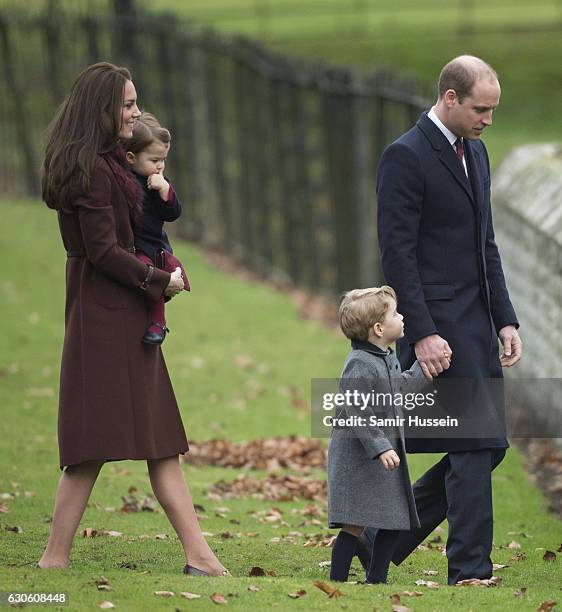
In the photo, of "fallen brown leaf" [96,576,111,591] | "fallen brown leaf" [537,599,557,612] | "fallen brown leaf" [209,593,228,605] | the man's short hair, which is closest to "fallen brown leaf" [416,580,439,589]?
"fallen brown leaf" [537,599,557,612]

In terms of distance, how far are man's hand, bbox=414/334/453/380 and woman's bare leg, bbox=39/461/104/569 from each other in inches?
55.8

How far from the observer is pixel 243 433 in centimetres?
1066

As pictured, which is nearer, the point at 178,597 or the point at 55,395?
the point at 178,597

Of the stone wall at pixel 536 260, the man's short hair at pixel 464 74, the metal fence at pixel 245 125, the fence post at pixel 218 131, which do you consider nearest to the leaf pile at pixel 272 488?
the stone wall at pixel 536 260

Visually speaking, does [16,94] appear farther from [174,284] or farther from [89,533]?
[174,284]

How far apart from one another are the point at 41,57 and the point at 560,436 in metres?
17.6

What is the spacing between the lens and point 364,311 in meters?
5.84

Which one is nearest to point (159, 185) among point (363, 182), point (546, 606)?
point (546, 606)

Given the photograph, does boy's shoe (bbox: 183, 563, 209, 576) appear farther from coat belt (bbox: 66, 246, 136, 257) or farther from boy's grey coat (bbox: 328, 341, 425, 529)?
coat belt (bbox: 66, 246, 136, 257)

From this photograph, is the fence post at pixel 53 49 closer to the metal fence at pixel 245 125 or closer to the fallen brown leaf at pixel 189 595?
the metal fence at pixel 245 125

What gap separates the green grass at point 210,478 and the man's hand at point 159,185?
1580 mm

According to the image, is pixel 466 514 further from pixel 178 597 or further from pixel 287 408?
pixel 287 408

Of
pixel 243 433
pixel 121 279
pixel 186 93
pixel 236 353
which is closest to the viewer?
pixel 121 279

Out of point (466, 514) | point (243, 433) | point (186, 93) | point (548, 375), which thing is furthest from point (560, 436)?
point (186, 93)
